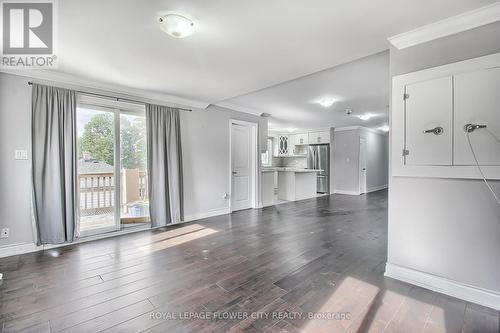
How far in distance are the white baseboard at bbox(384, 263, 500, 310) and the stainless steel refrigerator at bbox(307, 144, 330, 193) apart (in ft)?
20.6

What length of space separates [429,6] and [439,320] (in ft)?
7.84

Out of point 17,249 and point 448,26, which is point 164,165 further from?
point 448,26

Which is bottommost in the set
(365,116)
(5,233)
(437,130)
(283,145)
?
(5,233)

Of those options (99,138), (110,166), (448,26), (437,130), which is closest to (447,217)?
(437,130)

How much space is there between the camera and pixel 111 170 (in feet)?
12.4

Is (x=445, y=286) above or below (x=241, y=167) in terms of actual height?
below

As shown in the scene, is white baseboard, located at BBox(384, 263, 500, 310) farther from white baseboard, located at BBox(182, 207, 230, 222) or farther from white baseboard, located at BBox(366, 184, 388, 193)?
white baseboard, located at BBox(366, 184, 388, 193)

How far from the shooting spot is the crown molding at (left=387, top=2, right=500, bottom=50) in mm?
1816

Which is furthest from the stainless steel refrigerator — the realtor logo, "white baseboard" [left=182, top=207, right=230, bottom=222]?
the realtor logo

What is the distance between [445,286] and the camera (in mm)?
2041

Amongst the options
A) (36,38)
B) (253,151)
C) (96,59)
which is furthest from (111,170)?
(253,151)

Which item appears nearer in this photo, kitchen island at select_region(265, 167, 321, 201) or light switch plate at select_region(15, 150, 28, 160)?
light switch plate at select_region(15, 150, 28, 160)

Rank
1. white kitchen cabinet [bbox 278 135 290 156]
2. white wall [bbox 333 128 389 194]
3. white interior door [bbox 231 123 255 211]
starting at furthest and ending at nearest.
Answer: white kitchen cabinet [bbox 278 135 290 156] → white wall [bbox 333 128 389 194] → white interior door [bbox 231 123 255 211]

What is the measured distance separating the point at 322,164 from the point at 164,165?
6.08m
